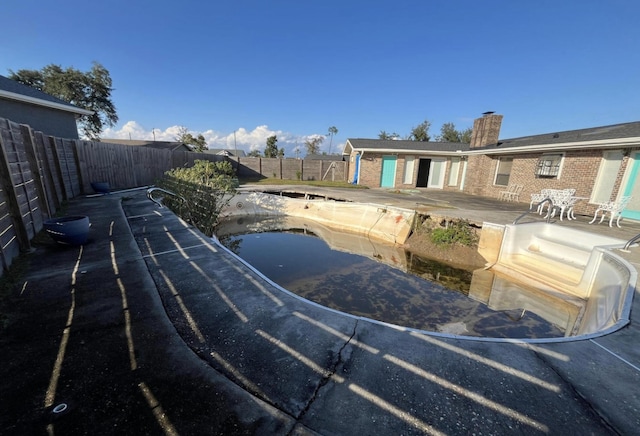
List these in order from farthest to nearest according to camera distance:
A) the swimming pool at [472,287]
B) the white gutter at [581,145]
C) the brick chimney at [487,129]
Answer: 1. the brick chimney at [487,129]
2. the white gutter at [581,145]
3. the swimming pool at [472,287]

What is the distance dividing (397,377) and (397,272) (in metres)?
5.18

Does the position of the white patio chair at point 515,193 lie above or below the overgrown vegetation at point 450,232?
above

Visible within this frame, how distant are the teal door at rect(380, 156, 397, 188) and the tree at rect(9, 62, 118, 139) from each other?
25218 millimetres

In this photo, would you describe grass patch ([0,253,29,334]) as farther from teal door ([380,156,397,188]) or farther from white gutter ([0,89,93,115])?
teal door ([380,156,397,188])

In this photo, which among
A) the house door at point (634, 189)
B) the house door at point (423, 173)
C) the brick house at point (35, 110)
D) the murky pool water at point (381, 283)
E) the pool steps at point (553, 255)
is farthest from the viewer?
the house door at point (423, 173)

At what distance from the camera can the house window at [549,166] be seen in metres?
9.79

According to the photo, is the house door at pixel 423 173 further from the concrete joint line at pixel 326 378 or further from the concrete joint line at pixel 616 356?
the concrete joint line at pixel 326 378

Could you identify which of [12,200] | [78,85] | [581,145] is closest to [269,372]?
[12,200]

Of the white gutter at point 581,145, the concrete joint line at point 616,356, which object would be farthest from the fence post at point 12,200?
the white gutter at point 581,145

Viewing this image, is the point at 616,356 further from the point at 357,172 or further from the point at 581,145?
the point at 357,172

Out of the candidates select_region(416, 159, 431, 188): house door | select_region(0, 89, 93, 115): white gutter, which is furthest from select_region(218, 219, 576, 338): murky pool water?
select_region(416, 159, 431, 188): house door

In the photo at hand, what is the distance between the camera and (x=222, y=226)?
10961 mm

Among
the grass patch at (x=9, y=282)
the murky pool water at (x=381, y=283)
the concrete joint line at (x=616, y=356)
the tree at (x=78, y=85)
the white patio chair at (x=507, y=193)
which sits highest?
the tree at (x=78, y=85)

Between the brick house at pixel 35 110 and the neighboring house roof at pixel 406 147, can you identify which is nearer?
the brick house at pixel 35 110
